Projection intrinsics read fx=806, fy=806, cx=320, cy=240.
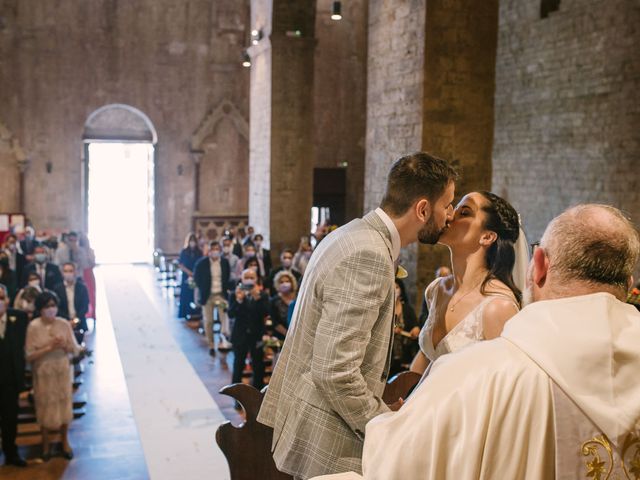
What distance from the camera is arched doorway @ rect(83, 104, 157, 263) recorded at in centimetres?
2088

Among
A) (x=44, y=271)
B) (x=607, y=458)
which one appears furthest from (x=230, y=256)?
(x=607, y=458)

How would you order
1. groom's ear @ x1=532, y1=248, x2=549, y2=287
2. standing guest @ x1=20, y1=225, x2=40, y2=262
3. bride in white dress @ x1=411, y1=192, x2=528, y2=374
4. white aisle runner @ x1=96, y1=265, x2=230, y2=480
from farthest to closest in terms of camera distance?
standing guest @ x1=20, y1=225, x2=40, y2=262 → white aisle runner @ x1=96, y1=265, x2=230, y2=480 → bride in white dress @ x1=411, y1=192, x2=528, y2=374 → groom's ear @ x1=532, y1=248, x2=549, y2=287

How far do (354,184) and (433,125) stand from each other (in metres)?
12.0

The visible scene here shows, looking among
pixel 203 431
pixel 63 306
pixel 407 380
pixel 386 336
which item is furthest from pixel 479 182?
pixel 386 336

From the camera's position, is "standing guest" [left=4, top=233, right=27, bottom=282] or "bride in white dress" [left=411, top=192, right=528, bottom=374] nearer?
"bride in white dress" [left=411, top=192, right=528, bottom=374]

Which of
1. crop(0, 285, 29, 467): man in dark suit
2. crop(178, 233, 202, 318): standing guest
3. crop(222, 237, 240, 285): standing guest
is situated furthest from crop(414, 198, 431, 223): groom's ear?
crop(178, 233, 202, 318): standing guest

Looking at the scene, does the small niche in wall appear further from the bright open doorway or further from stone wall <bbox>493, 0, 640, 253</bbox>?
the bright open doorway

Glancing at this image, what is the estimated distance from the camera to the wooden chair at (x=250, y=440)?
3.60 metres

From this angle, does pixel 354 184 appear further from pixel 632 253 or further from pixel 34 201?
pixel 632 253

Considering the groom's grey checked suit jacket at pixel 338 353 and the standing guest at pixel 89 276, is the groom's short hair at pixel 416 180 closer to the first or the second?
the groom's grey checked suit jacket at pixel 338 353

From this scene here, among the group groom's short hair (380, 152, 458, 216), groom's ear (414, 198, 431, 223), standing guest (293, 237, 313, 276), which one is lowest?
standing guest (293, 237, 313, 276)

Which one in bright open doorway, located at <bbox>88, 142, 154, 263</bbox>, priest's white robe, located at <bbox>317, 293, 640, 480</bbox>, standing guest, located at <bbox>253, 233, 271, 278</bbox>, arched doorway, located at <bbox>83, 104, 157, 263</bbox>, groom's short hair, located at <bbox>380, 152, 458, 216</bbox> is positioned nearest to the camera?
priest's white robe, located at <bbox>317, 293, 640, 480</bbox>

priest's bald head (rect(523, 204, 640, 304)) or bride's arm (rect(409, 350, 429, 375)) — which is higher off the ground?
priest's bald head (rect(523, 204, 640, 304))

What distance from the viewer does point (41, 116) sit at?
1997 cm
